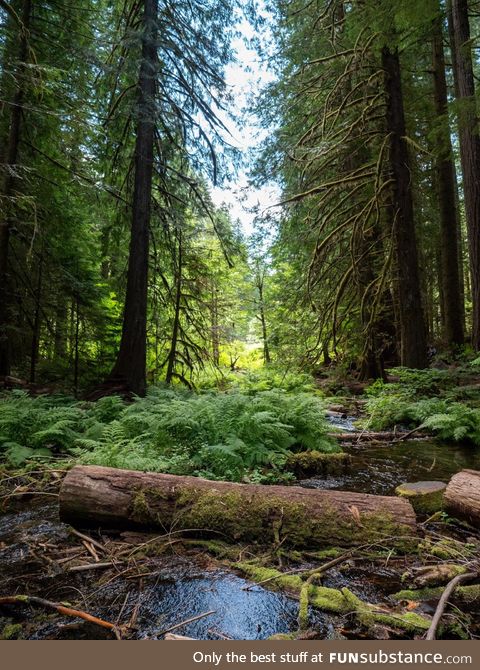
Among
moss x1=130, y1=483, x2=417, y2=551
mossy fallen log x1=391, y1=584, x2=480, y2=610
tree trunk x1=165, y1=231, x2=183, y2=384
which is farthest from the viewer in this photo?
tree trunk x1=165, y1=231, x2=183, y2=384

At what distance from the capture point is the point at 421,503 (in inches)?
133

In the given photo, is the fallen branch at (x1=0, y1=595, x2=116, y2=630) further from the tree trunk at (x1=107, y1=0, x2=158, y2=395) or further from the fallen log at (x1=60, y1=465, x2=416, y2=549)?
the tree trunk at (x1=107, y1=0, x2=158, y2=395)

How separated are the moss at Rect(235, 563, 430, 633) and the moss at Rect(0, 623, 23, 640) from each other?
1.25 metres

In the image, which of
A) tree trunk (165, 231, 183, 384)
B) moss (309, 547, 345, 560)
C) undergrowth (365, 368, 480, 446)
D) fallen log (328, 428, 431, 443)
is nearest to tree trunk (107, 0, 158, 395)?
tree trunk (165, 231, 183, 384)

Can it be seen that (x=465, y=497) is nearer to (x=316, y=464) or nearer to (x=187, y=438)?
(x=316, y=464)

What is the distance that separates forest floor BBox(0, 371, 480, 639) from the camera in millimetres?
1886

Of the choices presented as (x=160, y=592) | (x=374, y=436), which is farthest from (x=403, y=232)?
(x=160, y=592)

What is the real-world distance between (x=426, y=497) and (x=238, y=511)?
180cm

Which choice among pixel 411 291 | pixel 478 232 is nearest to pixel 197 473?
pixel 411 291

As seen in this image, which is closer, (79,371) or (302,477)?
(302,477)

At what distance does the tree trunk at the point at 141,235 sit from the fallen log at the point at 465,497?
641 centimetres

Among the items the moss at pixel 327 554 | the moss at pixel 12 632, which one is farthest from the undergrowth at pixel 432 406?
the moss at pixel 12 632

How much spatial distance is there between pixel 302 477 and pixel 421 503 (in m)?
1.43

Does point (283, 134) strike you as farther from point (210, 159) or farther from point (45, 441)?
point (45, 441)
